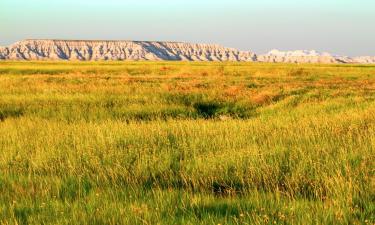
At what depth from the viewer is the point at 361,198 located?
617 centimetres

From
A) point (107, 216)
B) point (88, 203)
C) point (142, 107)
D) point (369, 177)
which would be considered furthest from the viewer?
point (142, 107)

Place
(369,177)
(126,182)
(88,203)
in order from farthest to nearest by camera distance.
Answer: (126,182) < (369,177) < (88,203)

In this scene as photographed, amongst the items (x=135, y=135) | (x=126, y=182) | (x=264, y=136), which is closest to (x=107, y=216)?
(x=126, y=182)

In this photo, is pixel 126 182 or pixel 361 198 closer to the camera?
pixel 361 198

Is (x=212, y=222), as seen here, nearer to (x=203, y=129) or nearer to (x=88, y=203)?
(x=88, y=203)

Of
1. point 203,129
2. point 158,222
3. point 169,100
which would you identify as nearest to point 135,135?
point 203,129

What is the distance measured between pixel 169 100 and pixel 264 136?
12.8 meters

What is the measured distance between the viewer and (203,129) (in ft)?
A: 40.6

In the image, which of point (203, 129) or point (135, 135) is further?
point (203, 129)

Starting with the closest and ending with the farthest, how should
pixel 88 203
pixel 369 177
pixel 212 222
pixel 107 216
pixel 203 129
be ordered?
pixel 212 222 → pixel 107 216 → pixel 88 203 → pixel 369 177 → pixel 203 129

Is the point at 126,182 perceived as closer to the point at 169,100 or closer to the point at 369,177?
the point at 369,177

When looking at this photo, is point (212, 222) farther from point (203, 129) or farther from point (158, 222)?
point (203, 129)

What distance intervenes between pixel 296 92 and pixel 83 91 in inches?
511

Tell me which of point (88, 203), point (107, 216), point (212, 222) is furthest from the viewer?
point (88, 203)
